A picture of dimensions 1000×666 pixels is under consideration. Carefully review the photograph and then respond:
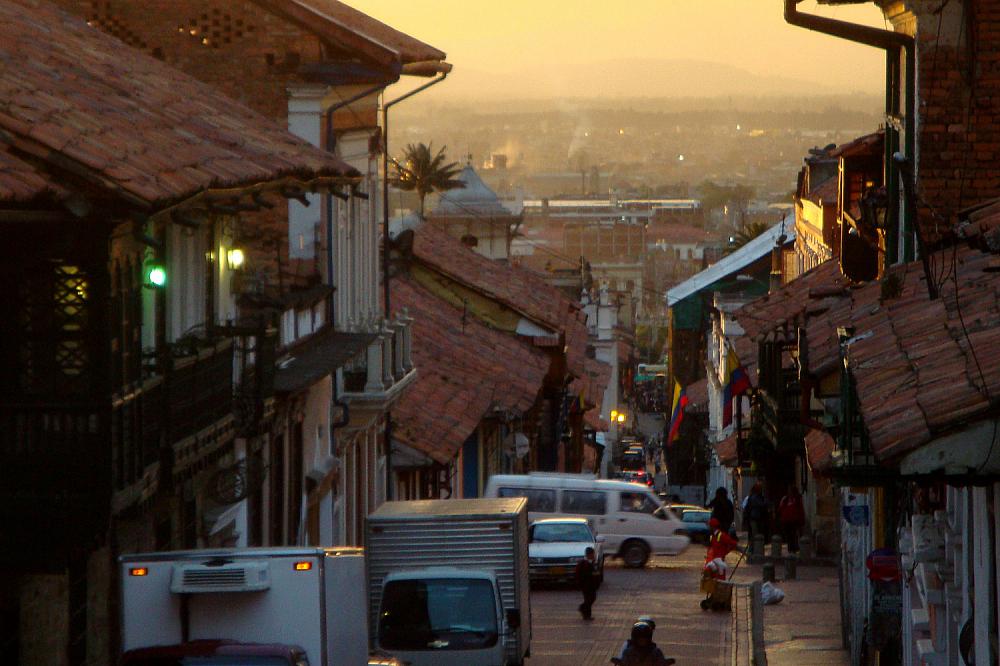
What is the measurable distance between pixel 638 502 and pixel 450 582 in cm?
1784

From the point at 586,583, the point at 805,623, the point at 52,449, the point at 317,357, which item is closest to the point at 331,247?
the point at 317,357

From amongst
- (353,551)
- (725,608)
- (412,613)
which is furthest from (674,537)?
(353,551)

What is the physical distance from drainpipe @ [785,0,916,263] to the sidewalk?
20.1 ft

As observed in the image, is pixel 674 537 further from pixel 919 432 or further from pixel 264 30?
pixel 919 432

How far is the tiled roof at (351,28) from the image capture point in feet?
77.7

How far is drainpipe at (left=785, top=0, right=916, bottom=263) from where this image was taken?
17312 millimetres

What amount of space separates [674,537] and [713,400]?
118 feet

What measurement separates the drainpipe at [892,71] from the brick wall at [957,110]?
1.20 feet

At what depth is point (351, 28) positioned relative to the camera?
24047 mm

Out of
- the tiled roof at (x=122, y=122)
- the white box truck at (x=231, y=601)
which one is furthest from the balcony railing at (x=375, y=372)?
the white box truck at (x=231, y=601)

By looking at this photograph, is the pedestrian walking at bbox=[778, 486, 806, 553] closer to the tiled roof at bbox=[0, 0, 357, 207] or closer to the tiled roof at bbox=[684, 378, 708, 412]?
the tiled roof at bbox=[0, 0, 357, 207]

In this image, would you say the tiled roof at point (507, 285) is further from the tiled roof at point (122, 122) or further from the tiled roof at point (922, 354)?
the tiled roof at point (922, 354)

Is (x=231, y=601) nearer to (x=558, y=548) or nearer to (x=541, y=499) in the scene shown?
(x=558, y=548)

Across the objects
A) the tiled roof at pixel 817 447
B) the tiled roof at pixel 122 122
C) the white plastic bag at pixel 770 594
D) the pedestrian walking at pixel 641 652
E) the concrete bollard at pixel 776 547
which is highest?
the tiled roof at pixel 122 122
